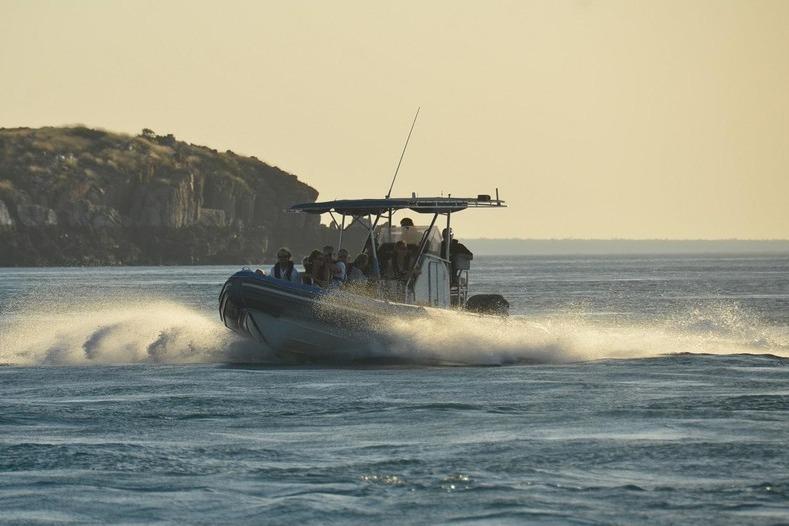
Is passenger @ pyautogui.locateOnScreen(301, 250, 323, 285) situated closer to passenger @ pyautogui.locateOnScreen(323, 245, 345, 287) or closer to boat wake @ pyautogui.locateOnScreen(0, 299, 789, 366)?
passenger @ pyautogui.locateOnScreen(323, 245, 345, 287)

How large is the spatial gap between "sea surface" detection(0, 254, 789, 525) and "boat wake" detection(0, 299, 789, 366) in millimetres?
53

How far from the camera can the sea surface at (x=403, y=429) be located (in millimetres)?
14383

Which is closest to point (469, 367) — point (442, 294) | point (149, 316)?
point (442, 294)

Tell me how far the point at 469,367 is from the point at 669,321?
18.8 metres

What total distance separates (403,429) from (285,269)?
9167 millimetres

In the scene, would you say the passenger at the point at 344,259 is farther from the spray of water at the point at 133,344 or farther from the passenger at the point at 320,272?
the spray of water at the point at 133,344

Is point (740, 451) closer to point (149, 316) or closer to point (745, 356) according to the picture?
point (745, 356)

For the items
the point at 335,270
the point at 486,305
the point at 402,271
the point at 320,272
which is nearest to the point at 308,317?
the point at 320,272

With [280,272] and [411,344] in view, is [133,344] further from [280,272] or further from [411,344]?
[411,344]

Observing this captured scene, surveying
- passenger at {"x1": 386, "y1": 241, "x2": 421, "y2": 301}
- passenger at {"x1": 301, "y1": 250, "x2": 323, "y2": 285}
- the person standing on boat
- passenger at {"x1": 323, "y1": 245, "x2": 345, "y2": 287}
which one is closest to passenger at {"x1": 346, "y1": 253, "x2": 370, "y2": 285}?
passenger at {"x1": 323, "y1": 245, "x2": 345, "y2": 287}

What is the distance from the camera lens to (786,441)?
17406 millimetres

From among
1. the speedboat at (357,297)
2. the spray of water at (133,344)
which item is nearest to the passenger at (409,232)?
the speedboat at (357,297)

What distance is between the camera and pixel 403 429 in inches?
734

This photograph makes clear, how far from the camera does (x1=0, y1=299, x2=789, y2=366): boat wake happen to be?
28.0 metres
